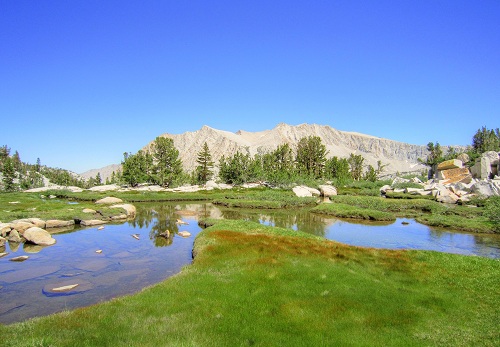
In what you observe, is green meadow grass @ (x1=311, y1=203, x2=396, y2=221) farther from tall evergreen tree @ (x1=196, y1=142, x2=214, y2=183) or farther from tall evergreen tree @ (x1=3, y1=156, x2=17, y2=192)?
tall evergreen tree @ (x1=3, y1=156, x2=17, y2=192)

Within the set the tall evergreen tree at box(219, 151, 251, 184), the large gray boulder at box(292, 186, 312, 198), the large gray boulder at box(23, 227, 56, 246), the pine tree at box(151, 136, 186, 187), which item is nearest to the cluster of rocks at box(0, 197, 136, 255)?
the large gray boulder at box(23, 227, 56, 246)

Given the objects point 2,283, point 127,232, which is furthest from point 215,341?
point 127,232

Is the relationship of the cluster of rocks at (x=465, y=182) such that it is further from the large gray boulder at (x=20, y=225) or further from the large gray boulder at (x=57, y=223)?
the large gray boulder at (x=20, y=225)

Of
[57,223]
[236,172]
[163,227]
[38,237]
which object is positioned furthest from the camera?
[236,172]

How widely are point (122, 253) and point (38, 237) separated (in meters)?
11.2

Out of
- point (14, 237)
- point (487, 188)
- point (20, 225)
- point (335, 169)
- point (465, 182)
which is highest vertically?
point (335, 169)

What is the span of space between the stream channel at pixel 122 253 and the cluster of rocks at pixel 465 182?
30.5m

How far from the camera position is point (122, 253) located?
106 ft

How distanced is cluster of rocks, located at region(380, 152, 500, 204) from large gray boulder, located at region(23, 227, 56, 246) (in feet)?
269

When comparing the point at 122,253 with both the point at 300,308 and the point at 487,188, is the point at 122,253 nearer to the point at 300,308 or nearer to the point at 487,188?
the point at 300,308

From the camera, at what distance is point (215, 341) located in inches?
442

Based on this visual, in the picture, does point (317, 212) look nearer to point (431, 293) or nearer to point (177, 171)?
point (431, 293)

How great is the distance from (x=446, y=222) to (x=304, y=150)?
103 m

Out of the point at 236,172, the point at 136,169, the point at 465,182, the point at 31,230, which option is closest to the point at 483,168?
the point at 465,182
